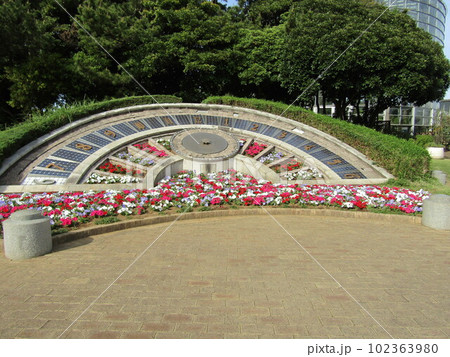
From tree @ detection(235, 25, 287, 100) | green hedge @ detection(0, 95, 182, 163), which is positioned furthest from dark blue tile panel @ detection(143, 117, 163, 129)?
tree @ detection(235, 25, 287, 100)

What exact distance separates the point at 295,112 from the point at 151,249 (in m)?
11.9

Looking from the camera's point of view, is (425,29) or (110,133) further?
(425,29)

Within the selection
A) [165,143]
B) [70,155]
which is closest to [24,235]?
[70,155]

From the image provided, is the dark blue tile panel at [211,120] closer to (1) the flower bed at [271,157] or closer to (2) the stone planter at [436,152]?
(1) the flower bed at [271,157]

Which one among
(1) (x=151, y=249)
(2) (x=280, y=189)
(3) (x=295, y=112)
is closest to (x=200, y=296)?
(1) (x=151, y=249)

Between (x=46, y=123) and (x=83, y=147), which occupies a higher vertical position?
(x=46, y=123)

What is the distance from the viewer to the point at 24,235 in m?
4.73

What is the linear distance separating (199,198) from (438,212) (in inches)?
213

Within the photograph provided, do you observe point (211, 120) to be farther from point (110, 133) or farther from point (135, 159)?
point (135, 159)

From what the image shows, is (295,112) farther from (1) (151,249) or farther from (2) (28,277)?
(2) (28,277)

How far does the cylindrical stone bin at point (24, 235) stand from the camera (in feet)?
15.4

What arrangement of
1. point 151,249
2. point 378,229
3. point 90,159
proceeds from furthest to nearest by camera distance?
point 90,159, point 378,229, point 151,249

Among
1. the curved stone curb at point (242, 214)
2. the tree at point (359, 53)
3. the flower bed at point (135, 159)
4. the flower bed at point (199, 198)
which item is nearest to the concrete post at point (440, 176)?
the flower bed at point (199, 198)

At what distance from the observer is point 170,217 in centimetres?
696
